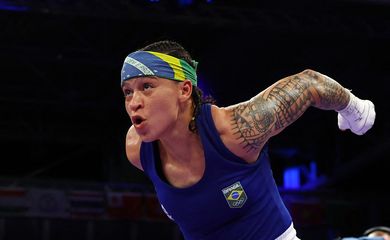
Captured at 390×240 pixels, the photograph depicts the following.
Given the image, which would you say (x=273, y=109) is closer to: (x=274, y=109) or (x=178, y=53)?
(x=274, y=109)

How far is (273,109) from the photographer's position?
8.80 ft

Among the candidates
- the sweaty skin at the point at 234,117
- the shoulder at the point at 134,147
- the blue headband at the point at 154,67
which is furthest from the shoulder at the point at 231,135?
the shoulder at the point at 134,147

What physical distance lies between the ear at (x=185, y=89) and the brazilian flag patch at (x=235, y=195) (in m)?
0.38

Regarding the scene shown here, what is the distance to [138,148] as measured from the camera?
9.84ft

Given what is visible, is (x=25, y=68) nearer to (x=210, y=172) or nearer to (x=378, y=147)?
(x=378, y=147)

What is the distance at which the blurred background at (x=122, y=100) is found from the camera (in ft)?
28.5

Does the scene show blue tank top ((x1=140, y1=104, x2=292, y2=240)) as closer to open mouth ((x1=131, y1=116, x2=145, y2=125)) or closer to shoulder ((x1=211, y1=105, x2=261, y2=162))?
shoulder ((x1=211, y1=105, x2=261, y2=162))

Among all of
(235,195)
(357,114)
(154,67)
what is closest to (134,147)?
(154,67)

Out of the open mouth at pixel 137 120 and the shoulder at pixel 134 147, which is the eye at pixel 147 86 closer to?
the open mouth at pixel 137 120

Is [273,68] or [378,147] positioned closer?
[273,68]

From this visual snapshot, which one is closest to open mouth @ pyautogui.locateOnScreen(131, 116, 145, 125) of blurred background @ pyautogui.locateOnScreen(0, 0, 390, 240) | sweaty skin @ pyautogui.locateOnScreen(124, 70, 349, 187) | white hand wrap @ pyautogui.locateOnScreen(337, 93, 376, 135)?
sweaty skin @ pyautogui.locateOnScreen(124, 70, 349, 187)

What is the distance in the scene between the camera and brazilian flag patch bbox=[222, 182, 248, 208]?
269 cm

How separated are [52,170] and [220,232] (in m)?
11.1

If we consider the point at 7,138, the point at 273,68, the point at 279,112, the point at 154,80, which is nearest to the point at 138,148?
the point at 154,80
